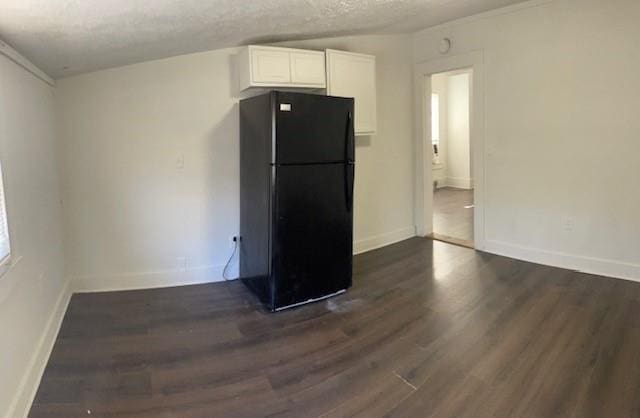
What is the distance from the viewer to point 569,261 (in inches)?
153

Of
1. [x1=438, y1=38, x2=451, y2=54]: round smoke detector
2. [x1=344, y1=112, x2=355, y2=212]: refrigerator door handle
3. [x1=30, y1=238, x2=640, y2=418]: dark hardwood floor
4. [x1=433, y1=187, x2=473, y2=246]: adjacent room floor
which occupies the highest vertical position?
[x1=438, y1=38, x2=451, y2=54]: round smoke detector

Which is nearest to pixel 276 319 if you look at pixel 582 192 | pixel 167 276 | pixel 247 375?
pixel 247 375

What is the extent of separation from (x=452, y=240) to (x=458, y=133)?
195 inches

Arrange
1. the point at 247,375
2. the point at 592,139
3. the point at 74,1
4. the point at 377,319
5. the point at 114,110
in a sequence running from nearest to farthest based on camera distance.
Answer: the point at 74,1 → the point at 247,375 → the point at 377,319 → the point at 114,110 → the point at 592,139

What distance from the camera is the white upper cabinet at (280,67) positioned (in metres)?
3.39

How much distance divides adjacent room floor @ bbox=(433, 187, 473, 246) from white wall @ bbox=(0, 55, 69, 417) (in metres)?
4.16

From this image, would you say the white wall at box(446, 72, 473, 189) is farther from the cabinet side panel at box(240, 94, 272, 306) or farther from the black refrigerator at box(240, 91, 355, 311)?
the cabinet side panel at box(240, 94, 272, 306)

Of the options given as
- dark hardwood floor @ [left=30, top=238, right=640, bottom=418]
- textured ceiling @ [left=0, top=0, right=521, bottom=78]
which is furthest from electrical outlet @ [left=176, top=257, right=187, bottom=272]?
textured ceiling @ [left=0, top=0, right=521, bottom=78]

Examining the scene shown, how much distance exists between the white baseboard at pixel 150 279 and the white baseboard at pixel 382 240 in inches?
60.3

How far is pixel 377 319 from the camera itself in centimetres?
295

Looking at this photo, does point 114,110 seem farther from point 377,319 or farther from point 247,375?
point 377,319

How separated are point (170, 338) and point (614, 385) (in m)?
2.61

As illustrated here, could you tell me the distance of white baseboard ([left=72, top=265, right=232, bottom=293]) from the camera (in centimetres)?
351

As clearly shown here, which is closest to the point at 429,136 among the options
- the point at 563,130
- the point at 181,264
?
the point at 563,130
